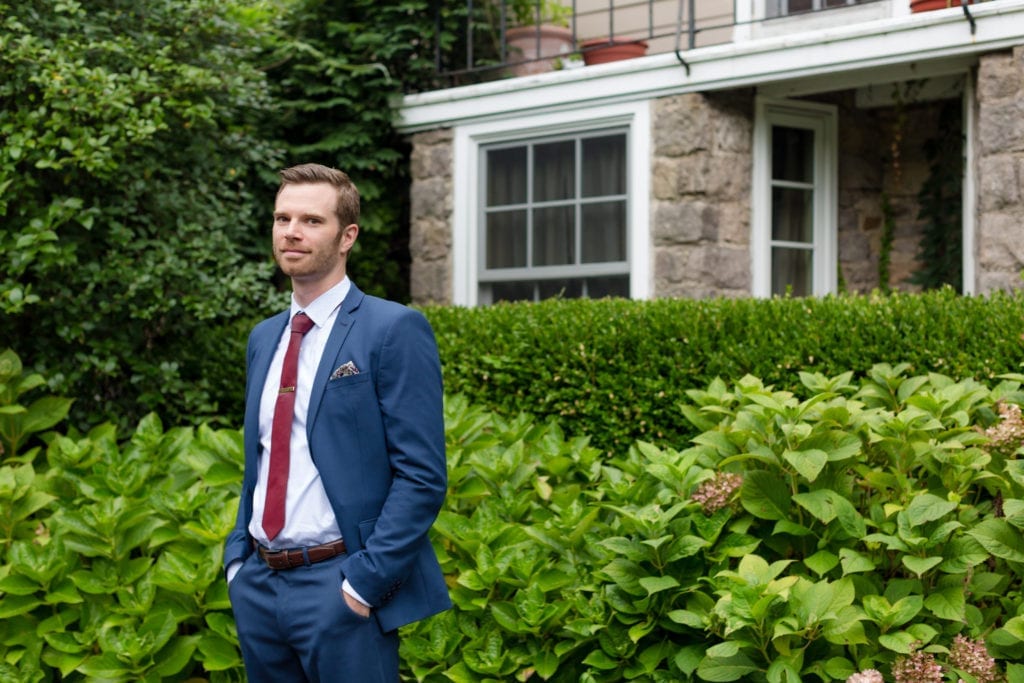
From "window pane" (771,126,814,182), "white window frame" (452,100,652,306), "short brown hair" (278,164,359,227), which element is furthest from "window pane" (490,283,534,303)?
"short brown hair" (278,164,359,227)

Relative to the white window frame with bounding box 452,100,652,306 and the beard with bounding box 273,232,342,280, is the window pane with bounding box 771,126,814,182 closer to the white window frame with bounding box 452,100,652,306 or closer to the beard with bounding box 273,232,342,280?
the white window frame with bounding box 452,100,652,306

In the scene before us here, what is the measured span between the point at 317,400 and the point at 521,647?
1.26m

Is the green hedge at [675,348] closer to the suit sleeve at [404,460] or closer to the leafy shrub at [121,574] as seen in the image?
the leafy shrub at [121,574]

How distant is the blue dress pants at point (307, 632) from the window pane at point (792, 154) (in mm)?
6439

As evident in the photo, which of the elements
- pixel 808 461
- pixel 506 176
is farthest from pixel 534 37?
pixel 808 461

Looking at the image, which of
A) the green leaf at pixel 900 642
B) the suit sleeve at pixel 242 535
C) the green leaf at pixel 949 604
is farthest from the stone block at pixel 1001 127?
the suit sleeve at pixel 242 535

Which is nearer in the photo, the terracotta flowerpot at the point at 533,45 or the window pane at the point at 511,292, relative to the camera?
the window pane at the point at 511,292

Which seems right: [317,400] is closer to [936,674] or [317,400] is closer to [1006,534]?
[936,674]

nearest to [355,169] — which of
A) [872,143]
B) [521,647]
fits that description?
[872,143]

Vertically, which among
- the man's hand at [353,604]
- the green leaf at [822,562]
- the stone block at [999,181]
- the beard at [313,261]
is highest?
the stone block at [999,181]

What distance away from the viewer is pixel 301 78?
9086 mm

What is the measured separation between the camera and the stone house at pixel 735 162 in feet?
24.2

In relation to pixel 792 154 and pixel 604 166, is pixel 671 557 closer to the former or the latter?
pixel 604 166

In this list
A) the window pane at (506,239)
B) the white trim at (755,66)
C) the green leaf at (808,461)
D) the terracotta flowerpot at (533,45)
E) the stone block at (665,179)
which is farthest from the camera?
the terracotta flowerpot at (533,45)
